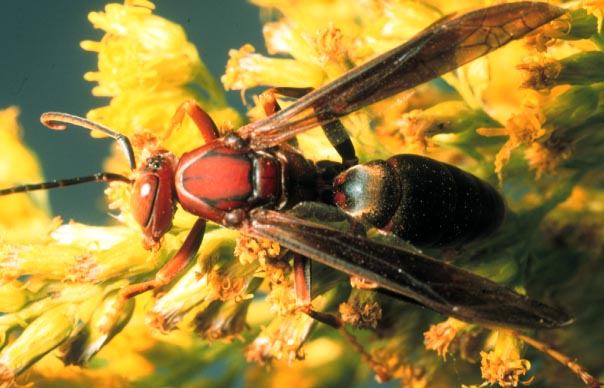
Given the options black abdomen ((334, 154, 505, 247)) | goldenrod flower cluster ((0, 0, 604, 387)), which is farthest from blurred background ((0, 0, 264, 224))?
black abdomen ((334, 154, 505, 247))

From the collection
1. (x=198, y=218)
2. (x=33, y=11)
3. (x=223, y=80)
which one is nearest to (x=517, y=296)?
(x=198, y=218)

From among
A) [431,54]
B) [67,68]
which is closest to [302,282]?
[431,54]

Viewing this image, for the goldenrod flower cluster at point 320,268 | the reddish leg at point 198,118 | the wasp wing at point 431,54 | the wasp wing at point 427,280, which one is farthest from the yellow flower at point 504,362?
the reddish leg at point 198,118

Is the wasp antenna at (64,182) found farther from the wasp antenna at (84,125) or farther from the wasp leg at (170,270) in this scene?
the wasp leg at (170,270)

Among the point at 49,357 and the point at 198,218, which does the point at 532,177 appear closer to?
the point at 198,218

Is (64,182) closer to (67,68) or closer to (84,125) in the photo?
(84,125)

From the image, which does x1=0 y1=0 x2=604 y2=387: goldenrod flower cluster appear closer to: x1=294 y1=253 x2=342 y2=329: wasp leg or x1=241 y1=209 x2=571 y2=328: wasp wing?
x1=294 y1=253 x2=342 y2=329: wasp leg
